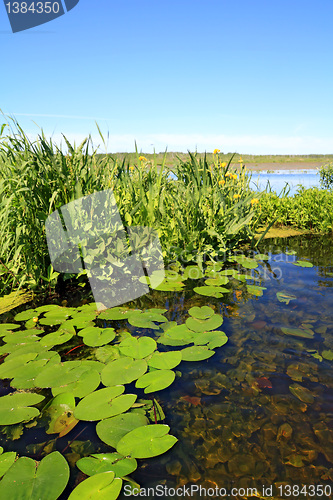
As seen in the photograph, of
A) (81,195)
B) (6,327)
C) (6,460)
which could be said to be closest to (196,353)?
(6,460)

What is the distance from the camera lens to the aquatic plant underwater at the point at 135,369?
1.08 m

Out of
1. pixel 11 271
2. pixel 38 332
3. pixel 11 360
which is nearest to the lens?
pixel 11 360

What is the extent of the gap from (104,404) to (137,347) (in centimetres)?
44

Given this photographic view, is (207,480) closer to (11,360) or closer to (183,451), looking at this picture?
(183,451)

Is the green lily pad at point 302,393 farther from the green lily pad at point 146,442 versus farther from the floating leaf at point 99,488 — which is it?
the floating leaf at point 99,488

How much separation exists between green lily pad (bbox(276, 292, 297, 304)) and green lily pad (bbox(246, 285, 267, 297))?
0.14 m

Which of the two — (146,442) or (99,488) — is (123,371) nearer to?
(146,442)

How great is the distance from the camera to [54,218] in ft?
7.73

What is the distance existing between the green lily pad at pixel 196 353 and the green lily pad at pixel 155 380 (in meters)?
0.16

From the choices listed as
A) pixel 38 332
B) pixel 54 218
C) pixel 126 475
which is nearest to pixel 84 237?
pixel 54 218

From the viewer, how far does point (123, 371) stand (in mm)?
1533

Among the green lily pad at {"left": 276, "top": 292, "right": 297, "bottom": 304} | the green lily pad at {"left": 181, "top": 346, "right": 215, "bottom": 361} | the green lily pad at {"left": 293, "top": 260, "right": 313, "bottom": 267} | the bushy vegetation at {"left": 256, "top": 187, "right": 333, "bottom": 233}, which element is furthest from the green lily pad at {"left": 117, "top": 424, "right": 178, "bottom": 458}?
the bushy vegetation at {"left": 256, "top": 187, "right": 333, "bottom": 233}

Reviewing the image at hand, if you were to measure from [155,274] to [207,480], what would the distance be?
193 cm

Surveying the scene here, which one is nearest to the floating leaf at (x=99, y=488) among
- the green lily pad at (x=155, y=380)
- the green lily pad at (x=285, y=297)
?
the green lily pad at (x=155, y=380)
